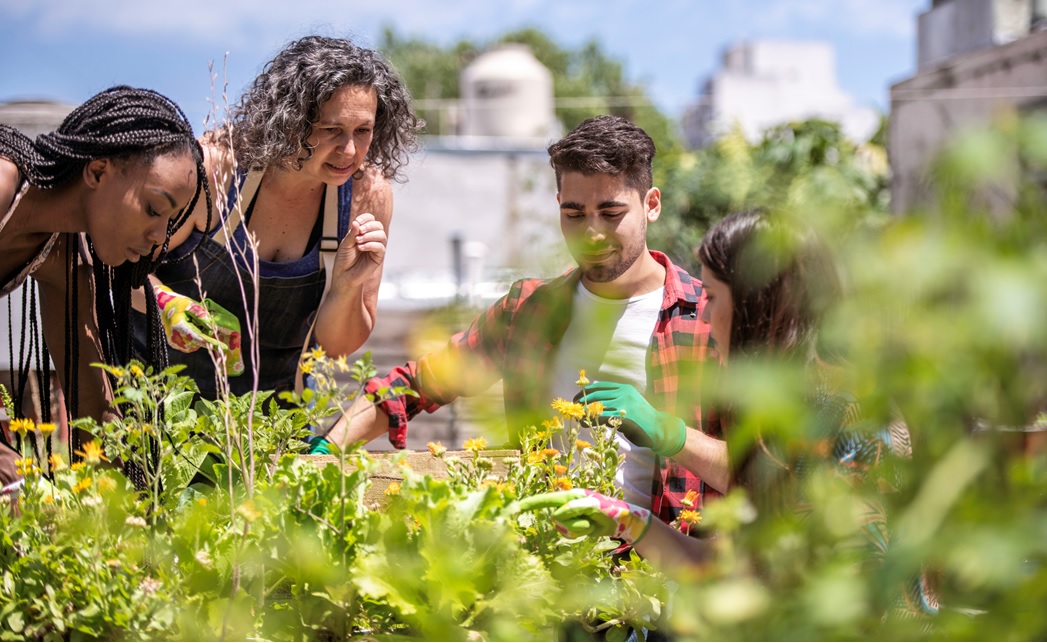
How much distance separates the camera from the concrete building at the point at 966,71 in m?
8.61

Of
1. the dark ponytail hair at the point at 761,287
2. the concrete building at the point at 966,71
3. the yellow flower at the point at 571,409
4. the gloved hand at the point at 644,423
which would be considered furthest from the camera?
the concrete building at the point at 966,71

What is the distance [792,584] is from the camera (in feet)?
2.18

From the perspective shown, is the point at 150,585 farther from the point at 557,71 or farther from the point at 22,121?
the point at 557,71

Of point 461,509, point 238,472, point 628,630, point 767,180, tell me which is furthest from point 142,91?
point 767,180

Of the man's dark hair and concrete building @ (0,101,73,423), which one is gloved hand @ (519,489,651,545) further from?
concrete building @ (0,101,73,423)

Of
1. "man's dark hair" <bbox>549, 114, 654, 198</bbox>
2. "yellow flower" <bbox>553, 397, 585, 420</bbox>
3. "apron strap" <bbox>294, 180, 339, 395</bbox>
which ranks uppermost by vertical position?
"man's dark hair" <bbox>549, 114, 654, 198</bbox>

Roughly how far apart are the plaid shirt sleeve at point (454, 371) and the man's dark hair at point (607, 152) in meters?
0.33

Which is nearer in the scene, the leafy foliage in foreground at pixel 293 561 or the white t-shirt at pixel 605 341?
the leafy foliage in foreground at pixel 293 561

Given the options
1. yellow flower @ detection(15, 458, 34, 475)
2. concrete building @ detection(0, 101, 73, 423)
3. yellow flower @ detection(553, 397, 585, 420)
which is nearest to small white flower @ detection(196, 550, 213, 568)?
yellow flower @ detection(15, 458, 34, 475)

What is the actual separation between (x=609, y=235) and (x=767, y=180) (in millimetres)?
11514

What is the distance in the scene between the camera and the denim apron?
86.7 inches

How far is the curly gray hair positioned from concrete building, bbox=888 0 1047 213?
6479 mm

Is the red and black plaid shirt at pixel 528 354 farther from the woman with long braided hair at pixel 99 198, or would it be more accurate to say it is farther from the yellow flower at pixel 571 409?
the yellow flower at pixel 571 409

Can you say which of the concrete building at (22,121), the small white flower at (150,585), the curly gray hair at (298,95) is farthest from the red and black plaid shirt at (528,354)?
the concrete building at (22,121)
